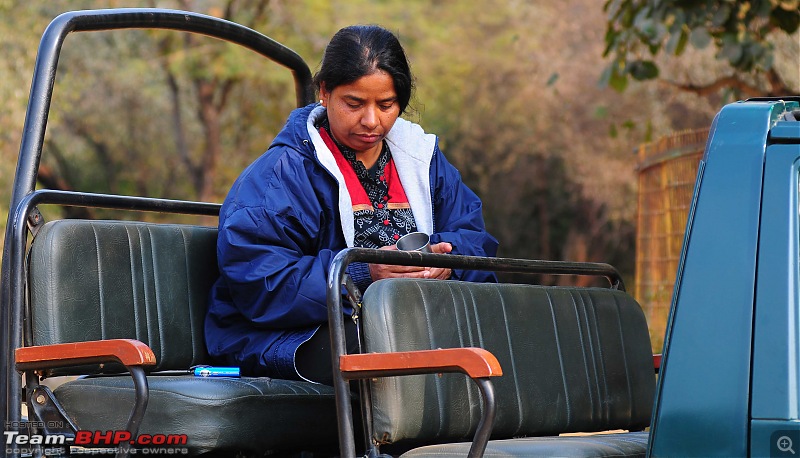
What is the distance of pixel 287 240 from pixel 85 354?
0.66 metres

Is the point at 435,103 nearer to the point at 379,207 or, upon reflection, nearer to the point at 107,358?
the point at 379,207

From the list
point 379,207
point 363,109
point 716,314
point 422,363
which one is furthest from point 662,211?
point 716,314

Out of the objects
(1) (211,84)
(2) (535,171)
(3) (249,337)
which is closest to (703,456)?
(3) (249,337)

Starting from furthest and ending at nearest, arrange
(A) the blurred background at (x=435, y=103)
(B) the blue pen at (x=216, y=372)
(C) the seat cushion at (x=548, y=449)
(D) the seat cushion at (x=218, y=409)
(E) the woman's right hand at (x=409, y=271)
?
(A) the blurred background at (x=435, y=103) < (B) the blue pen at (x=216, y=372) < (E) the woman's right hand at (x=409, y=271) < (D) the seat cushion at (x=218, y=409) < (C) the seat cushion at (x=548, y=449)

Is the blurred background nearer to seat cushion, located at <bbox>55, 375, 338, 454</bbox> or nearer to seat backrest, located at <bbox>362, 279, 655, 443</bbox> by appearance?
seat backrest, located at <bbox>362, 279, 655, 443</bbox>

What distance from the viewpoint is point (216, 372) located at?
126 inches

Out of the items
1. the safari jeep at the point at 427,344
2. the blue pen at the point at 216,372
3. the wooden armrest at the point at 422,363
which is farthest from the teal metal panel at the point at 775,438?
the blue pen at the point at 216,372

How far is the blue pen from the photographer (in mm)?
3184

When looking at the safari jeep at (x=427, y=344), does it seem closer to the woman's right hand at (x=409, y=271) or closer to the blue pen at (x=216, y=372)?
the blue pen at (x=216, y=372)

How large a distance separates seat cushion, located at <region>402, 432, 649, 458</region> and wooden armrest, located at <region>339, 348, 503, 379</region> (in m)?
0.21

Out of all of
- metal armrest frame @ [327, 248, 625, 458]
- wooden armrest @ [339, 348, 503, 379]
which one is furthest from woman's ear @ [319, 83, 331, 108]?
wooden armrest @ [339, 348, 503, 379]

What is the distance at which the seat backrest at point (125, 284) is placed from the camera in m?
3.24

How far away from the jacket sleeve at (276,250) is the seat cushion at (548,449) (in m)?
0.65

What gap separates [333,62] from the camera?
Result: 3316 mm
